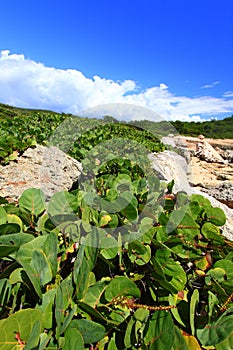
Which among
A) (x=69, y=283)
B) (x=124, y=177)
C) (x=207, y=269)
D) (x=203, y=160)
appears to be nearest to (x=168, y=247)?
(x=207, y=269)

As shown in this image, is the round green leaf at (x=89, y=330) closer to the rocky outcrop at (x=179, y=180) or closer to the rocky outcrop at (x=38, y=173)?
the rocky outcrop at (x=38, y=173)

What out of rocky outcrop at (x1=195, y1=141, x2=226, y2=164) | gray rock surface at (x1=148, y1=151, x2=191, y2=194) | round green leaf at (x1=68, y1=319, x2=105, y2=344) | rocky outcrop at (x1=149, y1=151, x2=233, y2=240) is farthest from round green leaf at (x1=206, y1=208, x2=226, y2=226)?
rocky outcrop at (x1=195, y1=141, x2=226, y2=164)

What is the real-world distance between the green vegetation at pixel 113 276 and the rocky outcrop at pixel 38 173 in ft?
2.73

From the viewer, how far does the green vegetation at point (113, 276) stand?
785 millimetres

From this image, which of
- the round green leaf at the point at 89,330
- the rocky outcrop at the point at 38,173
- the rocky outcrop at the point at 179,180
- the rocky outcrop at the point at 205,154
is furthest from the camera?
the rocky outcrop at the point at 205,154

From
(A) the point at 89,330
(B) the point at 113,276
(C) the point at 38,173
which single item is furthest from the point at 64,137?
(A) the point at 89,330

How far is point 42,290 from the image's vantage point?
34.4 inches

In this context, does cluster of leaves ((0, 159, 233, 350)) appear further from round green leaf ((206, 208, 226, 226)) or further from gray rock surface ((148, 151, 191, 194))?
gray rock surface ((148, 151, 191, 194))

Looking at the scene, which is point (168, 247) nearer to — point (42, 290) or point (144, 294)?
point (144, 294)

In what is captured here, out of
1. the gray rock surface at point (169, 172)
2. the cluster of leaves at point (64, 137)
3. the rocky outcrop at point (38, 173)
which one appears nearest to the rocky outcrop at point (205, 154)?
the cluster of leaves at point (64, 137)

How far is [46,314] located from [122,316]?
0.23m

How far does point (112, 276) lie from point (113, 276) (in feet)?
0.04

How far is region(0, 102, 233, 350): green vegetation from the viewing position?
0.78 metres

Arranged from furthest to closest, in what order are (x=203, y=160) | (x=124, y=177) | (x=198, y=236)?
1. (x=203, y=160)
2. (x=124, y=177)
3. (x=198, y=236)
